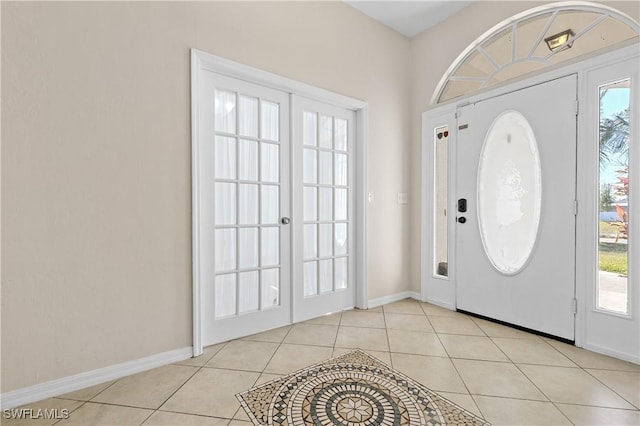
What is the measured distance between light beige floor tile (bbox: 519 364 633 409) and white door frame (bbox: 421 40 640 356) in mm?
537

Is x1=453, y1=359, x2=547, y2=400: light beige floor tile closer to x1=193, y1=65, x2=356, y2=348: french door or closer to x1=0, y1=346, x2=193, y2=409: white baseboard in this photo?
x1=193, y1=65, x2=356, y2=348: french door

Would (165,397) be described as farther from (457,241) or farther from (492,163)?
(492,163)

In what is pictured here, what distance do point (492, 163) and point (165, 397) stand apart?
10.1 ft

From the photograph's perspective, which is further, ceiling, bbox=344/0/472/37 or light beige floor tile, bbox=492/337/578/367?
ceiling, bbox=344/0/472/37

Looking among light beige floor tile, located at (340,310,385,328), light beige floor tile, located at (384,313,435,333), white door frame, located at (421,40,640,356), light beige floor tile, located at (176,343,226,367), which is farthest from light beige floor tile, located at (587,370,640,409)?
light beige floor tile, located at (176,343,226,367)

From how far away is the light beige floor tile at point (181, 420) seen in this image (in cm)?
142

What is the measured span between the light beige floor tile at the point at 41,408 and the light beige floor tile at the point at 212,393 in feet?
1.59

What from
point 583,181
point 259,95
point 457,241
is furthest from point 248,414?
point 583,181

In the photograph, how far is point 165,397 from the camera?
1639 mm

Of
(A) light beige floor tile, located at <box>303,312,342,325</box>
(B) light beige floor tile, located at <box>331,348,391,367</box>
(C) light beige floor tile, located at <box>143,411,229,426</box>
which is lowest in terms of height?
(A) light beige floor tile, located at <box>303,312,342,325</box>

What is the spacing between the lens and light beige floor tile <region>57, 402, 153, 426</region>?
144 centimetres

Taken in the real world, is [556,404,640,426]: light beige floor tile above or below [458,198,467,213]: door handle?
below

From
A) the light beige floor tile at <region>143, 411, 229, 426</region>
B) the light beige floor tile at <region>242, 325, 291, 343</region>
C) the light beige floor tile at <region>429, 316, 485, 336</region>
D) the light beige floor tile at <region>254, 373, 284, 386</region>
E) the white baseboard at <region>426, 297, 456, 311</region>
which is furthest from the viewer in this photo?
the white baseboard at <region>426, 297, 456, 311</region>

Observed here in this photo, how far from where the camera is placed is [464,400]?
160cm
